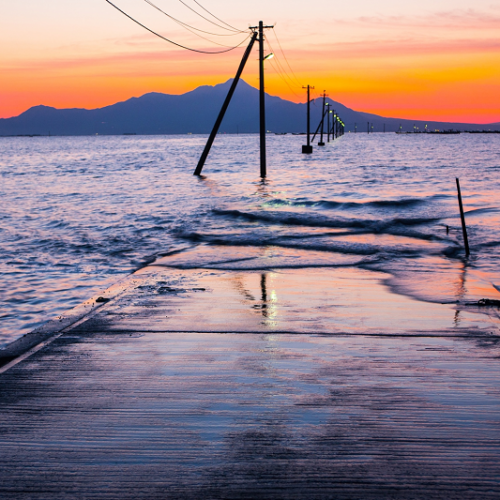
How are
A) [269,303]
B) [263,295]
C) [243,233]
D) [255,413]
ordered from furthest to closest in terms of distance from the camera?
[243,233], [263,295], [269,303], [255,413]

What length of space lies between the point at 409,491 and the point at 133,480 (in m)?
1.49

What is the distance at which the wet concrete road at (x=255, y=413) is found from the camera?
9.55ft

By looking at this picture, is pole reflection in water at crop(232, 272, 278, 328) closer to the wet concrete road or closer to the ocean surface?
the wet concrete road

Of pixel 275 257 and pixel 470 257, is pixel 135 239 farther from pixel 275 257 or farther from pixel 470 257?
pixel 470 257

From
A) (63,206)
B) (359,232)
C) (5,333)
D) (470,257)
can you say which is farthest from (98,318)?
(63,206)

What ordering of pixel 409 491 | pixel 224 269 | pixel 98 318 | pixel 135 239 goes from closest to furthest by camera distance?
pixel 409 491 → pixel 98 318 → pixel 224 269 → pixel 135 239

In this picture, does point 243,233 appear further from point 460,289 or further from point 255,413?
point 255,413

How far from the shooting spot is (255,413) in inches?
144

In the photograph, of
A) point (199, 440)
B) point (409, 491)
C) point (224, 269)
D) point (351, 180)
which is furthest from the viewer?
point (351, 180)

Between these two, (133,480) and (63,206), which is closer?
(133,480)

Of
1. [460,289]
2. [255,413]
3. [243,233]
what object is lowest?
[243,233]

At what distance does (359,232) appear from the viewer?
15.8m

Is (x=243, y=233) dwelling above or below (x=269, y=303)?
below

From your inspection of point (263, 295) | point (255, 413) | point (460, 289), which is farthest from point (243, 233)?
point (255, 413)
